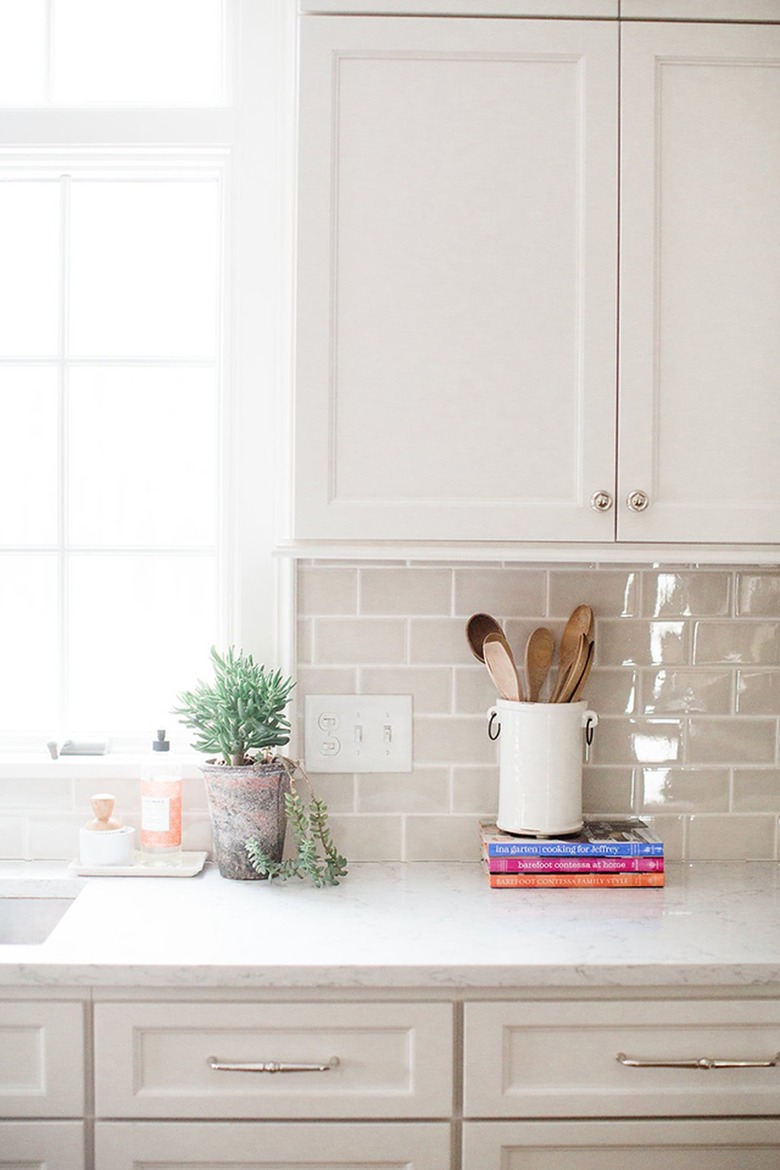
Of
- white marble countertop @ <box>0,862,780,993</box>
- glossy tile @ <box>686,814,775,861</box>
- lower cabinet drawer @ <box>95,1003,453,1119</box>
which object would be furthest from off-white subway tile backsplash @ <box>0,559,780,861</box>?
lower cabinet drawer @ <box>95,1003,453,1119</box>

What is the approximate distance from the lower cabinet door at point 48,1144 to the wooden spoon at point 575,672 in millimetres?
1000

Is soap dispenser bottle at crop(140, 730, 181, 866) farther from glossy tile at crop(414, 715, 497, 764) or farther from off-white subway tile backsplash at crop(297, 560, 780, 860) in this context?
glossy tile at crop(414, 715, 497, 764)

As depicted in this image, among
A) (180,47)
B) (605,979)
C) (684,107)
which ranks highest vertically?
(180,47)

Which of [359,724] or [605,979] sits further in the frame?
[359,724]

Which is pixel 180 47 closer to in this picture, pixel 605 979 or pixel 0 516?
pixel 0 516

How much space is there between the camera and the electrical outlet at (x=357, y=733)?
1955 millimetres

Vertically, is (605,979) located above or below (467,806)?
below

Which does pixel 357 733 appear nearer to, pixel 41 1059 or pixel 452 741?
pixel 452 741

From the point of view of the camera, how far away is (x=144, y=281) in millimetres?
2080

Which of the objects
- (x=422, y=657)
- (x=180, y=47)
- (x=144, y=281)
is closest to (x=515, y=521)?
(x=422, y=657)

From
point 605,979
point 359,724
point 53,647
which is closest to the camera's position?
point 605,979

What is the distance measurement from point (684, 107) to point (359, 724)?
1.17 meters

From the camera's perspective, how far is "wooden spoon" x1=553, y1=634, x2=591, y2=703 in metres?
1.85

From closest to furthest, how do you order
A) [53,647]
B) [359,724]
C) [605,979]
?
[605,979], [359,724], [53,647]
